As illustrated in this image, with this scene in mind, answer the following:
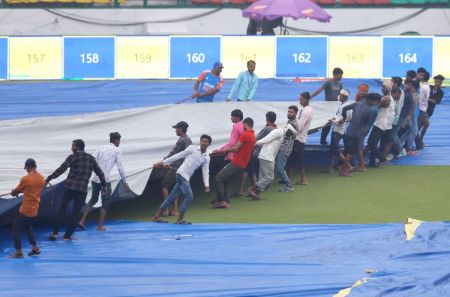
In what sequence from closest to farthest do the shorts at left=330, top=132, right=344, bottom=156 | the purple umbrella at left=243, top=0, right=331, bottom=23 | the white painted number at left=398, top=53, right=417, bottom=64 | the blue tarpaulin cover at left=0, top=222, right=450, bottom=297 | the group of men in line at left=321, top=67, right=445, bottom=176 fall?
the blue tarpaulin cover at left=0, top=222, right=450, bottom=297, the group of men in line at left=321, top=67, right=445, bottom=176, the shorts at left=330, top=132, right=344, bottom=156, the white painted number at left=398, top=53, right=417, bottom=64, the purple umbrella at left=243, top=0, right=331, bottom=23

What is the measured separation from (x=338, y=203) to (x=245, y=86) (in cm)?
491

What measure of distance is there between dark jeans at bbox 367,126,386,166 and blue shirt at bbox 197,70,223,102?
10.3 feet

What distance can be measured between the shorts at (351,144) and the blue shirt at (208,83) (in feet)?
10.3

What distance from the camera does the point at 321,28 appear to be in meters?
36.8

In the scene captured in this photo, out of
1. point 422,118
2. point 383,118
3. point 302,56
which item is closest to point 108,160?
point 383,118

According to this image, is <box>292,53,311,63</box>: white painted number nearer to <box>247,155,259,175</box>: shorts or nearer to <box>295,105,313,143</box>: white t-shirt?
<box>295,105,313,143</box>: white t-shirt

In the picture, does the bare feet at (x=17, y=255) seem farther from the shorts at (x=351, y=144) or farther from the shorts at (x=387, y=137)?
the shorts at (x=387, y=137)

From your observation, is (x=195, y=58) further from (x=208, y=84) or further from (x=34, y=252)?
(x=34, y=252)

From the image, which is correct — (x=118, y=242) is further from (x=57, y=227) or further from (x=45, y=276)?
(x=45, y=276)

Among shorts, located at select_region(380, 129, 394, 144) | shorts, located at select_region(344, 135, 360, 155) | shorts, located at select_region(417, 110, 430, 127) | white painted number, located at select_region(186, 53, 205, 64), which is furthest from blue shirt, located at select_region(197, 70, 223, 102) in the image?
white painted number, located at select_region(186, 53, 205, 64)

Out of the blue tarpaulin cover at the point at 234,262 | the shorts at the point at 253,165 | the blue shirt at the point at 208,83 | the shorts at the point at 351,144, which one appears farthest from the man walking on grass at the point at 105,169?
the blue shirt at the point at 208,83

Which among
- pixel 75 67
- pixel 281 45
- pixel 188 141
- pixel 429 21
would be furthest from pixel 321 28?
pixel 188 141

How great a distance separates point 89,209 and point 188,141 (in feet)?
6.09

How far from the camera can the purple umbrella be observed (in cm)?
3444
